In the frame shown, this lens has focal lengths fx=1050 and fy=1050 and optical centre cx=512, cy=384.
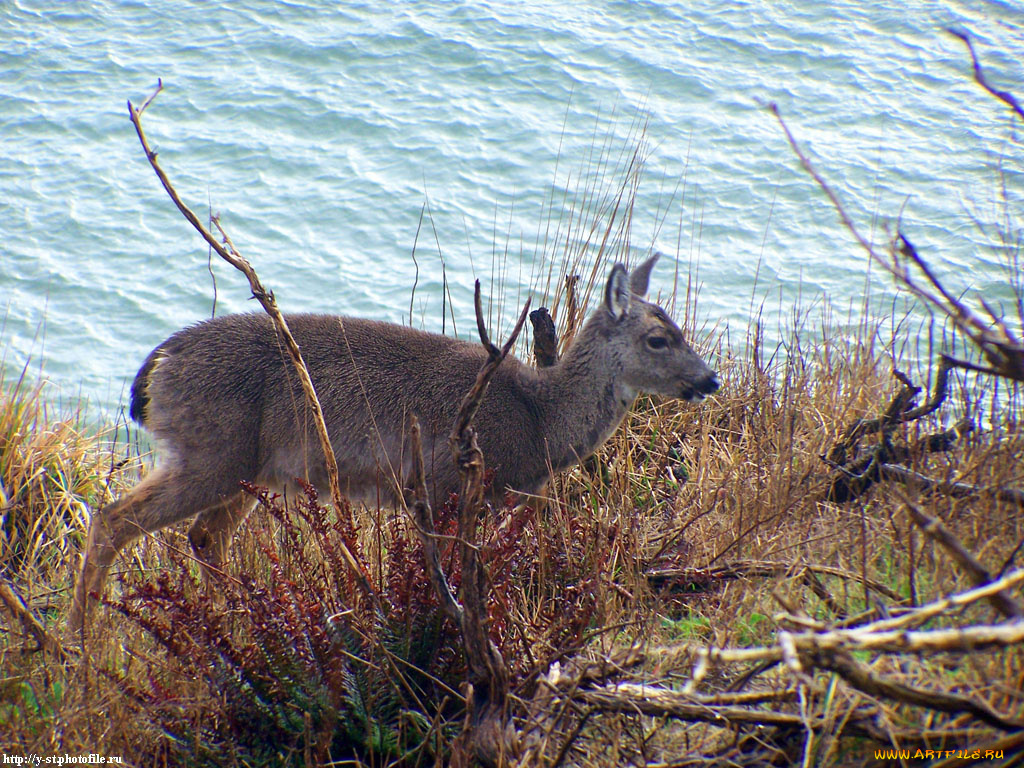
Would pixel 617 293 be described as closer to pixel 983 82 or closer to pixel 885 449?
pixel 885 449

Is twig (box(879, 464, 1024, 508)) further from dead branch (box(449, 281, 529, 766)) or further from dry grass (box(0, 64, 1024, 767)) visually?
dead branch (box(449, 281, 529, 766))

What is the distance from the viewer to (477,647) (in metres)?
3.34

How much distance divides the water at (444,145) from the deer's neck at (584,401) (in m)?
6.32

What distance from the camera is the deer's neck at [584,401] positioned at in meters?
5.81

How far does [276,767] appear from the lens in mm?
3553

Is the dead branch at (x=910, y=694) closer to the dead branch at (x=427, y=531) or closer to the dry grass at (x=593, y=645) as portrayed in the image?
the dry grass at (x=593, y=645)

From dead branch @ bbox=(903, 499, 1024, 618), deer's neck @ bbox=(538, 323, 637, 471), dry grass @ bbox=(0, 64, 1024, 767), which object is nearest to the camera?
dead branch @ bbox=(903, 499, 1024, 618)

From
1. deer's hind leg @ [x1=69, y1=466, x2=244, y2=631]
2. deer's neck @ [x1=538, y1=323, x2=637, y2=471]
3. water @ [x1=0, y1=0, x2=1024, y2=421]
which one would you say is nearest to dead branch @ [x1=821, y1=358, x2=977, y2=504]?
deer's neck @ [x1=538, y1=323, x2=637, y2=471]

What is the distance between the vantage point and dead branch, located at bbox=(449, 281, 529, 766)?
3221 mm

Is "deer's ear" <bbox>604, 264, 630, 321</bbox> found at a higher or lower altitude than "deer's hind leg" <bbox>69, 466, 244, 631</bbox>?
higher

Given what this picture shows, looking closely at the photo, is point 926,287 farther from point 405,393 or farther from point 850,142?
point 405,393

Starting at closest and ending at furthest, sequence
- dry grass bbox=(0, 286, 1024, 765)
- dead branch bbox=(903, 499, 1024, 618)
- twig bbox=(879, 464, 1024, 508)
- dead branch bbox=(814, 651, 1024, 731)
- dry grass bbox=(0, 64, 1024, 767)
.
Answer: dead branch bbox=(903, 499, 1024, 618) → dead branch bbox=(814, 651, 1024, 731) → dry grass bbox=(0, 64, 1024, 767) → dry grass bbox=(0, 286, 1024, 765) → twig bbox=(879, 464, 1024, 508)

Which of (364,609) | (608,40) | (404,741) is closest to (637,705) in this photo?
(404,741)

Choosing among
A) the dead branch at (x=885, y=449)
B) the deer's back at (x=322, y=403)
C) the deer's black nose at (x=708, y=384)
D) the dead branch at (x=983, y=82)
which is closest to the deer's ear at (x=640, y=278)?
the deer's black nose at (x=708, y=384)
